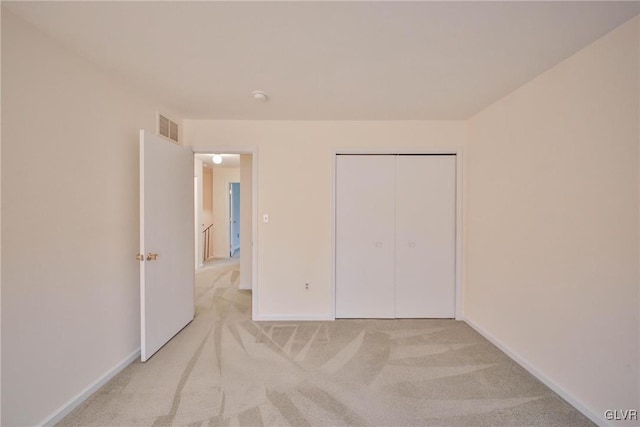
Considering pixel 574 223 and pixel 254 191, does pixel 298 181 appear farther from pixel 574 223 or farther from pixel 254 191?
pixel 574 223

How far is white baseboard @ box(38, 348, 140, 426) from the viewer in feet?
5.22

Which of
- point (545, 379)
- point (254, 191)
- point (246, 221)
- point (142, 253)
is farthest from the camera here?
point (246, 221)

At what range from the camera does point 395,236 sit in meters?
3.11

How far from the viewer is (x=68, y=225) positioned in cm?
170

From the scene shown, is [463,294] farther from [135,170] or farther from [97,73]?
[97,73]

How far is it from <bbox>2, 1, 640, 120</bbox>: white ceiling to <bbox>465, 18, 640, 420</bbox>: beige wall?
219 mm

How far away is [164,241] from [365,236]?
2.05 meters

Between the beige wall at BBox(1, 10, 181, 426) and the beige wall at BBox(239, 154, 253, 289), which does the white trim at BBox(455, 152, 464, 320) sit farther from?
the beige wall at BBox(1, 10, 181, 426)

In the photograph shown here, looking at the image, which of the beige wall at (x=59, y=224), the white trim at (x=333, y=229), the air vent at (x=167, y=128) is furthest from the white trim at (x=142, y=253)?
the white trim at (x=333, y=229)

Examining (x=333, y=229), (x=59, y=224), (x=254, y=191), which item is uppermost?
(x=254, y=191)

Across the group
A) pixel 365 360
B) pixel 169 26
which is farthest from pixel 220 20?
pixel 365 360

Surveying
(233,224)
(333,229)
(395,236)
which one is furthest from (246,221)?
(233,224)

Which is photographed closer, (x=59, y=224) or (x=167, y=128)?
(x=59, y=224)

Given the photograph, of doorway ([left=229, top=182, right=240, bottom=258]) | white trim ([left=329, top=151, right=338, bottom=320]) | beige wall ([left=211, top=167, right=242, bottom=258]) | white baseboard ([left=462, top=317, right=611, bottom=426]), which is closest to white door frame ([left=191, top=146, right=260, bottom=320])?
white trim ([left=329, top=151, right=338, bottom=320])
